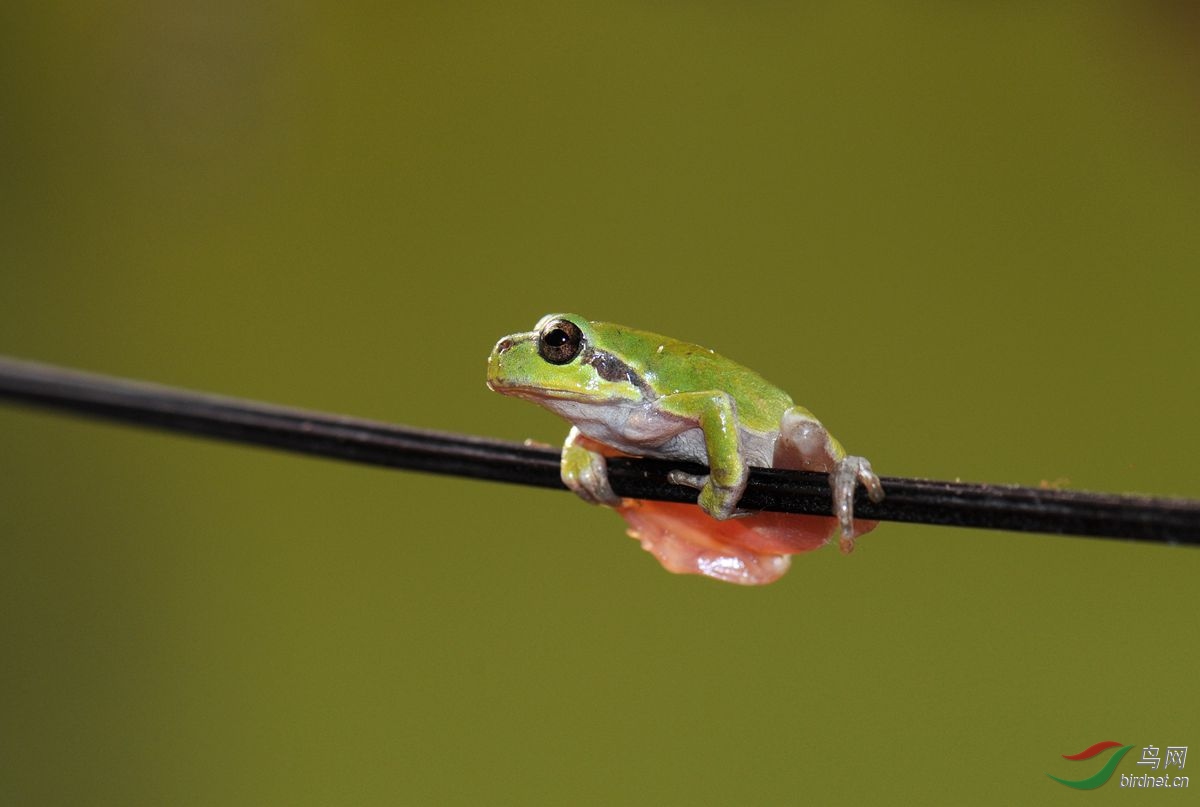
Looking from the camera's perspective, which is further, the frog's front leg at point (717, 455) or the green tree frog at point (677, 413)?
the green tree frog at point (677, 413)

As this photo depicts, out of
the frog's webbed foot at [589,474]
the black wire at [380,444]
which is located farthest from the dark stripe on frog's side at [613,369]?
the black wire at [380,444]

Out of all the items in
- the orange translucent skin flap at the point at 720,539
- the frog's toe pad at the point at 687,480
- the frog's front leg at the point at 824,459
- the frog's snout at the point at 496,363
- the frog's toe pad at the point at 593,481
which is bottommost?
the orange translucent skin flap at the point at 720,539

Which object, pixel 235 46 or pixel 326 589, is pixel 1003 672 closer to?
pixel 326 589

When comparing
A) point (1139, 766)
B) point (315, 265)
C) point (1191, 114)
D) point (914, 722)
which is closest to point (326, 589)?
point (315, 265)

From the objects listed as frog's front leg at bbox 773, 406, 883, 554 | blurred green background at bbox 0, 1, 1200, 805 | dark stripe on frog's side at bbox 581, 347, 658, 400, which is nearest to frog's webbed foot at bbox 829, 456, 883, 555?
frog's front leg at bbox 773, 406, 883, 554

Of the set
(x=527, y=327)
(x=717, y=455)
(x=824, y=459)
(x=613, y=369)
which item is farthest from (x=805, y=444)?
(x=527, y=327)

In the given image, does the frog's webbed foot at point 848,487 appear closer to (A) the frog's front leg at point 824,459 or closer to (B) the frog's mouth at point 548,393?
(A) the frog's front leg at point 824,459
